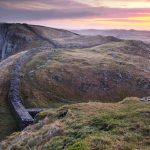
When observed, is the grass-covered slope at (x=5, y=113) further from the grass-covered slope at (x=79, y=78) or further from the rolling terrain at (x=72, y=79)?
the grass-covered slope at (x=79, y=78)

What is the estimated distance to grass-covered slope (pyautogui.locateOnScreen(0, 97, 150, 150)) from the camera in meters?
19.7

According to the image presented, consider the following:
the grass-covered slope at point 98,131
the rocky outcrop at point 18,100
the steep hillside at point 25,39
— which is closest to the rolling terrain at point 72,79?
the rocky outcrop at point 18,100

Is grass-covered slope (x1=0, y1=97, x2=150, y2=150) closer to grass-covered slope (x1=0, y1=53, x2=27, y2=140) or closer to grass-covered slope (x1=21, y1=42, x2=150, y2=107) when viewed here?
grass-covered slope (x1=0, y1=53, x2=27, y2=140)

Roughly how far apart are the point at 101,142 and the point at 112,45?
109 metres

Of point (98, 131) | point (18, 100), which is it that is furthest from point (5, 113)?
point (98, 131)

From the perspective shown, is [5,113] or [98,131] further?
[5,113]

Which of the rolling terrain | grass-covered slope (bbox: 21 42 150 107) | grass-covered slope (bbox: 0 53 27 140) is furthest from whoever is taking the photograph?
grass-covered slope (bbox: 21 42 150 107)

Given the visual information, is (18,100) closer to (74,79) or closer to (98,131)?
(74,79)

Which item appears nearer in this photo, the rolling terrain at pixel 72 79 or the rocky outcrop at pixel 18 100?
the rocky outcrop at pixel 18 100

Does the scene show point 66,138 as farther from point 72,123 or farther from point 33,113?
point 33,113

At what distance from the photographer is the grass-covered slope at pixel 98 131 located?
776 inches

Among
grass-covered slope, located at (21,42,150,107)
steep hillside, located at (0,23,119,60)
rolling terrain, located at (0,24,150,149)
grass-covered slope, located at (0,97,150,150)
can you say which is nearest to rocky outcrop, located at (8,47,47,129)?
rolling terrain, located at (0,24,150,149)

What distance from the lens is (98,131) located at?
22328 millimetres

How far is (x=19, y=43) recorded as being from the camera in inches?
6033
